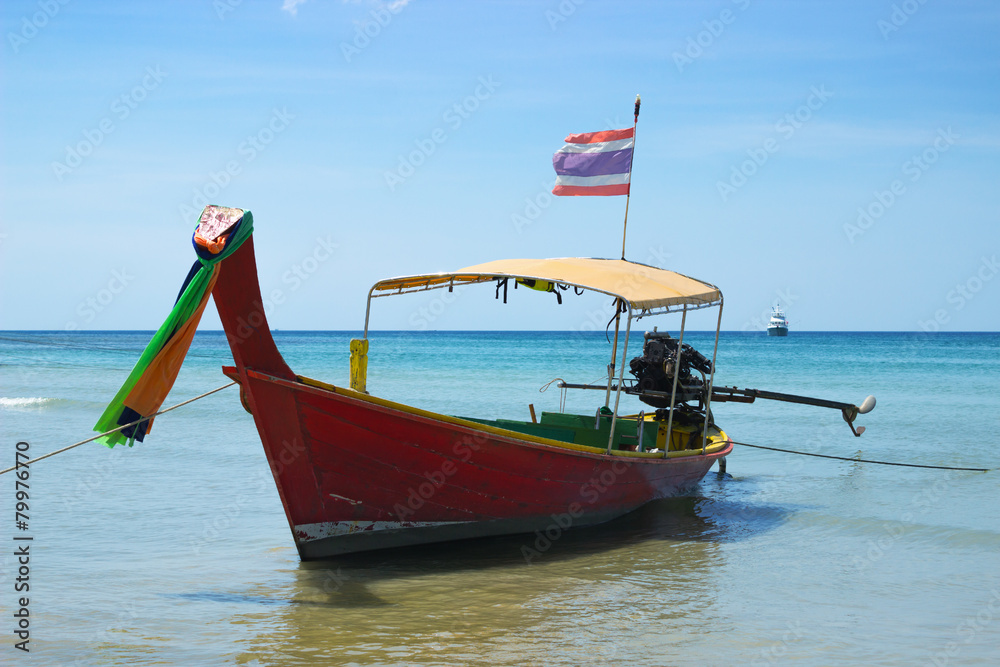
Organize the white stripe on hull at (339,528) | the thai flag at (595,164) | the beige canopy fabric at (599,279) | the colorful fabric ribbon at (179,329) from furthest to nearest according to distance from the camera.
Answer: the thai flag at (595,164), the beige canopy fabric at (599,279), the white stripe on hull at (339,528), the colorful fabric ribbon at (179,329)

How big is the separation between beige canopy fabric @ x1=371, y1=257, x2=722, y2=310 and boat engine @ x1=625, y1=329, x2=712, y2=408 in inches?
38.8

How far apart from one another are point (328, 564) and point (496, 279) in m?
3.39

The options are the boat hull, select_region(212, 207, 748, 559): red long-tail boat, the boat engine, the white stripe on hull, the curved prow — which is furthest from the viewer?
the boat engine

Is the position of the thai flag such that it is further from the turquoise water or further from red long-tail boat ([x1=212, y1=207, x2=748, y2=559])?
the turquoise water

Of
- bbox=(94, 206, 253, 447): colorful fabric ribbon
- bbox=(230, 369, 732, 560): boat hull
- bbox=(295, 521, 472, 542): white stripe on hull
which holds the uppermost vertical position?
bbox=(94, 206, 253, 447): colorful fabric ribbon

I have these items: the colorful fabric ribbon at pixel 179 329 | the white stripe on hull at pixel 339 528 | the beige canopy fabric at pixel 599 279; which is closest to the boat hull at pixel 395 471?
the white stripe on hull at pixel 339 528

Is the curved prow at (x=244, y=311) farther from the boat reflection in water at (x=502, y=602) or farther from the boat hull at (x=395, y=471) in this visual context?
the boat reflection in water at (x=502, y=602)

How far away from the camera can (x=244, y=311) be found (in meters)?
6.00

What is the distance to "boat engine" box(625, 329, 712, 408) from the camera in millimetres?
9953

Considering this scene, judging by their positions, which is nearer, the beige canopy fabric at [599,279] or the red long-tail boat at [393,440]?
the red long-tail boat at [393,440]

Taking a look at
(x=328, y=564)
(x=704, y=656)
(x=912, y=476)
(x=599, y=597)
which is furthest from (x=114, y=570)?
(x=912, y=476)

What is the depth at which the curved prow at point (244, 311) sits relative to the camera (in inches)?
231

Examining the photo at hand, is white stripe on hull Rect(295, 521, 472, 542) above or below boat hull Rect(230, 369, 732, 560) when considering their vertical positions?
below

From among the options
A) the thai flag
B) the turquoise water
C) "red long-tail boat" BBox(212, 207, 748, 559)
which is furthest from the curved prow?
the thai flag
